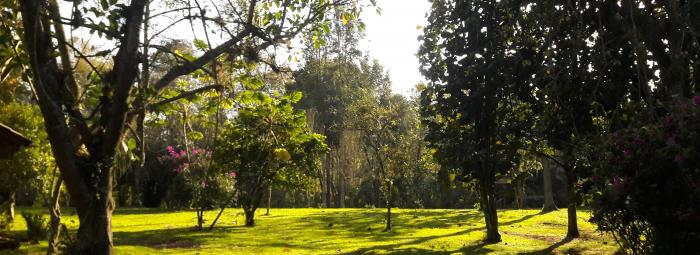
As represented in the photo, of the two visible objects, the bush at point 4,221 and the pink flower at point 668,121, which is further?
the bush at point 4,221

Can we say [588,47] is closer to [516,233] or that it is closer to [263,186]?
[516,233]

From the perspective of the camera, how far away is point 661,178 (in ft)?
19.3

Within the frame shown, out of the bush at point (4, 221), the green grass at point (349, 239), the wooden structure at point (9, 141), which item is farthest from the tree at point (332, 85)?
the wooden structure at point (9, 141)

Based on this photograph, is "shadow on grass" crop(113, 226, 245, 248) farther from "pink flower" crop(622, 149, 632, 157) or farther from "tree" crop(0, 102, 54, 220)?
"pink flower" crop(622, 149, 632, 157)

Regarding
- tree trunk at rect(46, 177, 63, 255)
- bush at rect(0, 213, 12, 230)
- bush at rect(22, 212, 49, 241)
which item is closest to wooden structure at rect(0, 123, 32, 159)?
tree trunk at rect(46, 177, 63, 255)

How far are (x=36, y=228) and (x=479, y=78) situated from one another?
11780 millimetres

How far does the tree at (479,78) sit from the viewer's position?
10461 mm

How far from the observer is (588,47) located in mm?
9250

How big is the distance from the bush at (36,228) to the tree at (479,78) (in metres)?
10.4

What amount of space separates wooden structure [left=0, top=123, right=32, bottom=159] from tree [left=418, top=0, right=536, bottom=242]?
8659mm

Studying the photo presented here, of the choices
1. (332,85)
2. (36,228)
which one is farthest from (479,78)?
(332,85)

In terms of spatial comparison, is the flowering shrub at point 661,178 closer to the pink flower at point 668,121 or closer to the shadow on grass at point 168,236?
the pink flower at point 668,121

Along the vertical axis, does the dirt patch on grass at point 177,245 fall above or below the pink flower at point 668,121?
below

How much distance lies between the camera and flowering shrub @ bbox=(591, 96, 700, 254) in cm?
545
